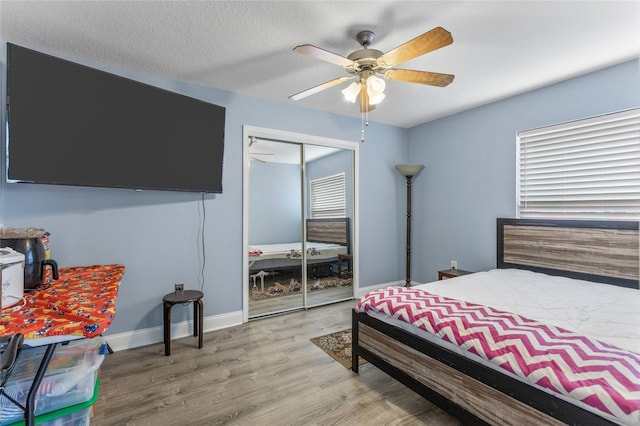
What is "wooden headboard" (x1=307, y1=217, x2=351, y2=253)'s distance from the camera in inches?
149

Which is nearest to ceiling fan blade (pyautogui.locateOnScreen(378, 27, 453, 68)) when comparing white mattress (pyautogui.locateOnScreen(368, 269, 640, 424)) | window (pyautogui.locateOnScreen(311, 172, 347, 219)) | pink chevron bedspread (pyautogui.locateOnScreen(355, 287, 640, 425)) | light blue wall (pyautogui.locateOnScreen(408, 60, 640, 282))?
pink chevron bedspread (pyautogui.locateOnScreen(355, 287, 640, 425))

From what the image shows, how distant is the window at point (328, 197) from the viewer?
12.6 feet

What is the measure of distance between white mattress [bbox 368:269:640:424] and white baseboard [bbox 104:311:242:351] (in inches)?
67.0

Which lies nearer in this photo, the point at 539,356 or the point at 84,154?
the point at 539,356

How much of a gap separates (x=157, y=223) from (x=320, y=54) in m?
2.13

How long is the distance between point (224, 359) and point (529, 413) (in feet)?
6.98

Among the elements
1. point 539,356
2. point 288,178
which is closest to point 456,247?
point 288,178

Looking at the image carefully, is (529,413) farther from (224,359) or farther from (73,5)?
(73,5)

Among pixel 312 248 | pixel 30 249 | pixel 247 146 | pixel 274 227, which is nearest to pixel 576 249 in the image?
pixel 312 248

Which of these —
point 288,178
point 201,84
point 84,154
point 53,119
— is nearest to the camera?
point 53,119

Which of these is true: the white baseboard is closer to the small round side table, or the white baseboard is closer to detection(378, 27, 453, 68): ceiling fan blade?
the small round side table

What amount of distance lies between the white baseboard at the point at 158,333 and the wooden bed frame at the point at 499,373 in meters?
1.51

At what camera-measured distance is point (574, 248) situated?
2852mm

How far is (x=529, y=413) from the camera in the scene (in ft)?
4.33
